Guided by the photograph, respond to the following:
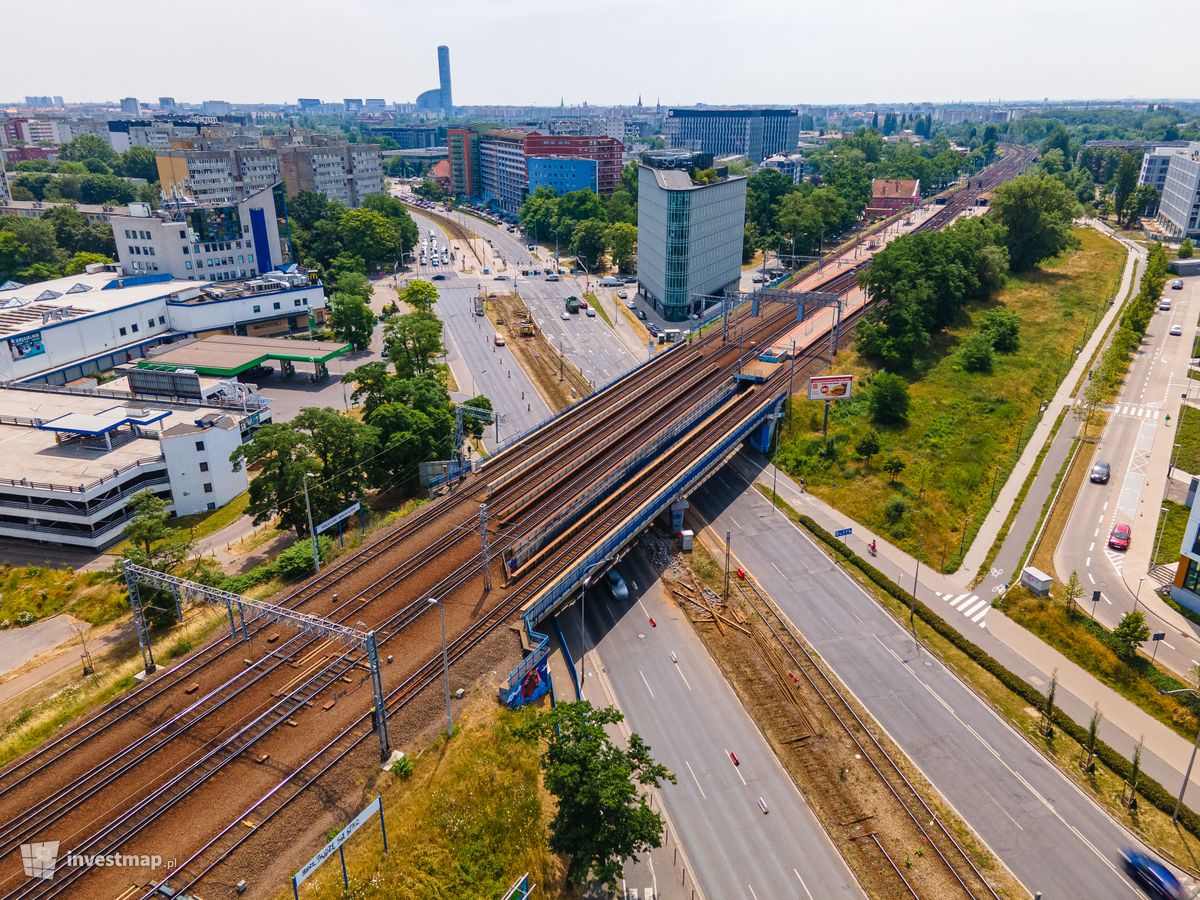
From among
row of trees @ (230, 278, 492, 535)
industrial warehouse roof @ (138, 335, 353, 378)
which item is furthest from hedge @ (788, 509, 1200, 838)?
industrial warehouse roof @ (138, 335, 353, 378)

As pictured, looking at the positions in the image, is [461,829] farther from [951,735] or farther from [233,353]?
[233,353]

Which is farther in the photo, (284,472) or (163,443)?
(163,443)

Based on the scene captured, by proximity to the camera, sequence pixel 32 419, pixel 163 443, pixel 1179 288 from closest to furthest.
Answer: pixel 163 443 < pixel 32 419 < pixel 1179 288

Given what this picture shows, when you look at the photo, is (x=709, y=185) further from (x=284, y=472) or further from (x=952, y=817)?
(x=952, y=817)

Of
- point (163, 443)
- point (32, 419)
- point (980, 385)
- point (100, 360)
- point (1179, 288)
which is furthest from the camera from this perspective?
point (1179, 288)

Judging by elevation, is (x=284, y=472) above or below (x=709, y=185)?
below

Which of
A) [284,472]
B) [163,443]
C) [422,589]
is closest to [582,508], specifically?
[422,589]

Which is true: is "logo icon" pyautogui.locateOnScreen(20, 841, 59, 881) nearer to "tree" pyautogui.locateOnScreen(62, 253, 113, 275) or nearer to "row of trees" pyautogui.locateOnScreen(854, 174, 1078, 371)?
"row of trees" pyautogui.locateOnScreen(854, 174, 1078, 371)
